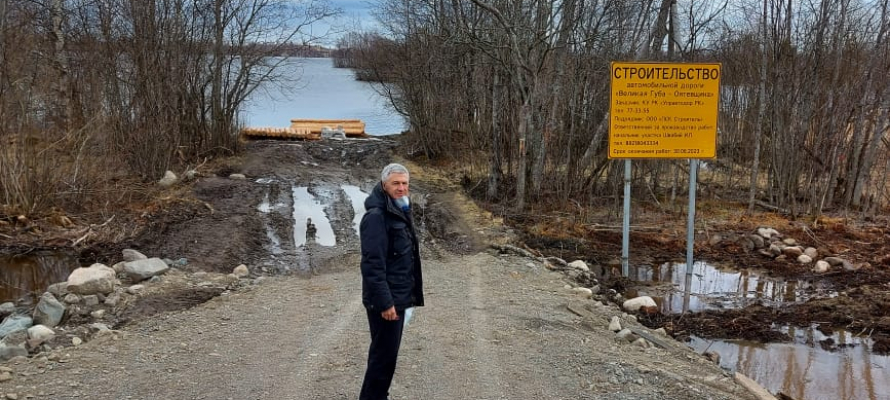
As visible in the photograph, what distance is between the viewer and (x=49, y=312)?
6699 mm

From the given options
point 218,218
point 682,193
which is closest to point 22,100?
point 218,218

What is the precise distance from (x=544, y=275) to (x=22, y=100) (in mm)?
9175

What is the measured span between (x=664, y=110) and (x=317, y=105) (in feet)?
147

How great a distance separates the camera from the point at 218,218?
11.8 meters

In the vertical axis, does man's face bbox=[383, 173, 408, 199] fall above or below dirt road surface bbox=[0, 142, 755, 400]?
above

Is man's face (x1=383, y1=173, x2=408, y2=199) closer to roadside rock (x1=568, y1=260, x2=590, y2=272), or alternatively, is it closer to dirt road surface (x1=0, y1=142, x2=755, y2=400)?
dirt road surface (x1=0, y1=142, x2=755, y2=400)

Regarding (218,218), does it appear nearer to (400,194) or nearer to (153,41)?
(153,41)

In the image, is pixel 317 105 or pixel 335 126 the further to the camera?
pixel 317 105

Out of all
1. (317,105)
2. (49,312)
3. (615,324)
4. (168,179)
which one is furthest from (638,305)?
(317,105)

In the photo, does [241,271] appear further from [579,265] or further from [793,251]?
[793,251]

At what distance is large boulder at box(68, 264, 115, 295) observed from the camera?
724cm

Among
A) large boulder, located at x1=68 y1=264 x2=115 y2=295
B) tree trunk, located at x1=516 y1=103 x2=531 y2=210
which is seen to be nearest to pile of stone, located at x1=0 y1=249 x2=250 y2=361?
large boulder, located at x1=68 y1=264 x2=115 y2=295

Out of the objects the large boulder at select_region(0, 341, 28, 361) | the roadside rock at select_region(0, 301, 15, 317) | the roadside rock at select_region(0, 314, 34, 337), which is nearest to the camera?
the large boulder at select_region(0, 341, 28, 361)

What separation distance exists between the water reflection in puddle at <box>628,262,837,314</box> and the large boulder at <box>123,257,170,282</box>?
588cm
